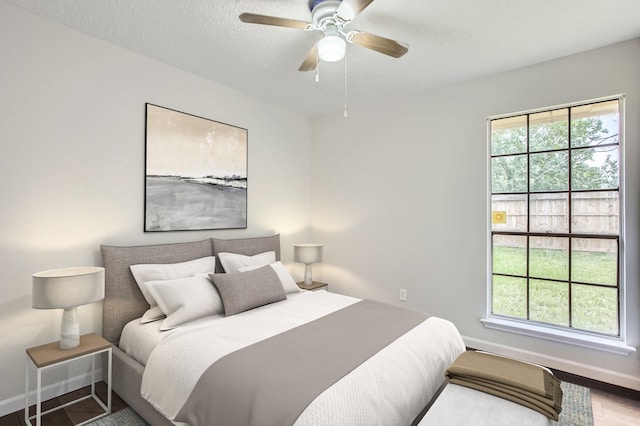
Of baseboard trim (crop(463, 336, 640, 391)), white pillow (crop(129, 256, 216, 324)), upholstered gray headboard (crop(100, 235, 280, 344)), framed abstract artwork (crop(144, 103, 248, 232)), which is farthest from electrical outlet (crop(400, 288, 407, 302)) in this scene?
upholstered gray headboard (crop(100, 235, 280, 344))

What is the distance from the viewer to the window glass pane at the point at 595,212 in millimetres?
2582

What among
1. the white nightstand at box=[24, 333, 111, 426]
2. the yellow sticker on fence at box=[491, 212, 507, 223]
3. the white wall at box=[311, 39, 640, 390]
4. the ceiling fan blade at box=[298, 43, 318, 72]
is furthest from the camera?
the yellow sticker on fence at box=[491, 212, 507, 223]

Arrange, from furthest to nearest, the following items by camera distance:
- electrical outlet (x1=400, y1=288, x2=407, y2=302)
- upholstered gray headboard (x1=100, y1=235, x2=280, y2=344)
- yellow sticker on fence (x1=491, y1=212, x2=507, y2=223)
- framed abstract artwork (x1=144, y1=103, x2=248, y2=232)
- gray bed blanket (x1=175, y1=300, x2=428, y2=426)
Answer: electrical outlet (x1=400, y1=288, x2=407, y2=302) < yellow sticker on fence (x1=491, y1=212, x2=507, y2=223) < framed abstract artwork (x1=144, y1=103, x2=248, y2=232) < upholstered gray headboard (x1=100, y1=235, x2=280, y2=344) < gray bed blanket (x1=175, y1=300, x2=428, y2=426)

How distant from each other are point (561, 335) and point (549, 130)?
5.91 ft

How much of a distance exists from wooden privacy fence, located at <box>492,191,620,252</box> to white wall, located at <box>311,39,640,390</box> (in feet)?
0.49

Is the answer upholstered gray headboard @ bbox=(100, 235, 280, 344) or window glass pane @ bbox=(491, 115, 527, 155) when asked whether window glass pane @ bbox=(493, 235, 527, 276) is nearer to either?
window glass pane @ bbox=(491, 115, 527, 155)

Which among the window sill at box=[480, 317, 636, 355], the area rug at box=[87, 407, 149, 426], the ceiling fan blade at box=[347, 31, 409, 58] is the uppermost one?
the ceiling fan blade at box=[347, 31, 409, 58]

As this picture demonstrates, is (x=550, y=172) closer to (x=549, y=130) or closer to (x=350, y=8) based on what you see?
(x=549, y=130)

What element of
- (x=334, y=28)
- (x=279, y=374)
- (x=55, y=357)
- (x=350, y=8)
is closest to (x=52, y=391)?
(x=55, y=357)

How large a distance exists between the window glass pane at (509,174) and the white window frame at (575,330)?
0.07 metres

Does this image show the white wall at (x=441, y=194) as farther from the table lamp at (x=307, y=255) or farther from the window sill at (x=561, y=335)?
the table lamp at (x=307, y=255)

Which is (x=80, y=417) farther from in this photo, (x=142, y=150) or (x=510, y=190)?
(x=510, y=190)

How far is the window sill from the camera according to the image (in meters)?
2.47

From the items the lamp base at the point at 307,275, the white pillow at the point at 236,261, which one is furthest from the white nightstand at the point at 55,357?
the lamp base at the point at 307,275
